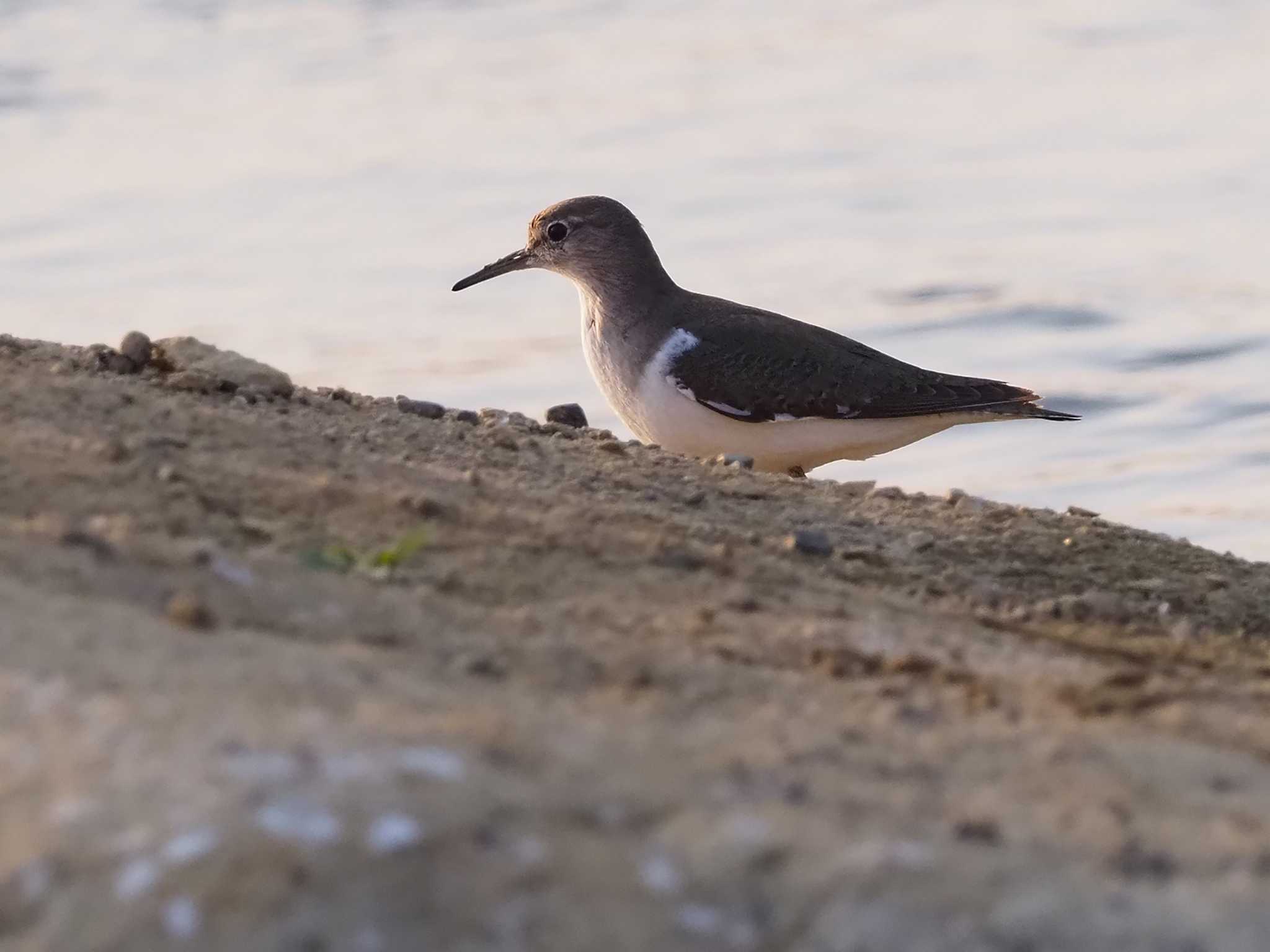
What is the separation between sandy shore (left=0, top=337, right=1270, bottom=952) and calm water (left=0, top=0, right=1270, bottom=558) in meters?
4.16

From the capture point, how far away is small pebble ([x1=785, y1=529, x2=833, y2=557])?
4.63m

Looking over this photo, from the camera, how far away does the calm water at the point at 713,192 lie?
9.27m

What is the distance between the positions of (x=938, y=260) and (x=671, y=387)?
11.0 ft

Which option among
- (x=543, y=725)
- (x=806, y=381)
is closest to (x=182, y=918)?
(x=543, y=725)

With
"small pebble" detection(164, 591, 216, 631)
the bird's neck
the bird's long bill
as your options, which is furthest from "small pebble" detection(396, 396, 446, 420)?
the bird's long bill

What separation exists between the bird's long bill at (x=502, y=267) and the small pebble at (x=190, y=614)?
5.40 meters

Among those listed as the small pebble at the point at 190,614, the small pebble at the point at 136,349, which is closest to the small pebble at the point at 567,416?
the small pebble at the point at 136,349

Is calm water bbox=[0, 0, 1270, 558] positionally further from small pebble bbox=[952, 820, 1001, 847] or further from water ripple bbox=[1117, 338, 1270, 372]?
small pebble bbox=[952, 820, 1001, 847]

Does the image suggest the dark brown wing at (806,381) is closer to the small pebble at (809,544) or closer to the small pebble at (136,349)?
the small pebble at (136,349)

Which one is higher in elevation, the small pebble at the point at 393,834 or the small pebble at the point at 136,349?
the small pebble at the point at 136,349

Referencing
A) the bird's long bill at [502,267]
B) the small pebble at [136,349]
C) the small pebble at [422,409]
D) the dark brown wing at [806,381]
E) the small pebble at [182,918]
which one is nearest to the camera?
the small pebble at [182,918]

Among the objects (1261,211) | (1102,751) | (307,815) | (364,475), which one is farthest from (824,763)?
(1261,211)

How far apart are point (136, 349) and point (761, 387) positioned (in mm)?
2736

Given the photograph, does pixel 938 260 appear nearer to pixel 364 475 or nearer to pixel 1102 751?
pixel 364 475
